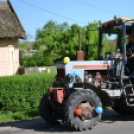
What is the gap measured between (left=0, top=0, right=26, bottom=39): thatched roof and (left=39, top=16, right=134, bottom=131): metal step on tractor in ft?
26.8

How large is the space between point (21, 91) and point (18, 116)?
932 mm

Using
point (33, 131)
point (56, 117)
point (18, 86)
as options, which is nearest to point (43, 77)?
point (18, 86)

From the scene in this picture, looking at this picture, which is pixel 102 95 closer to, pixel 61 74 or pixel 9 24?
pixel 61 74

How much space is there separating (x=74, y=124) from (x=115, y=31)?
3.17 m

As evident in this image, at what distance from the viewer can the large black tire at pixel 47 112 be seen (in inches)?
291

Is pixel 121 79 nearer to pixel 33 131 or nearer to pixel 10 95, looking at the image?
pixel 33 131

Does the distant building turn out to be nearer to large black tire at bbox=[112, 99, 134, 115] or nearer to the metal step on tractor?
the metal step on tractor

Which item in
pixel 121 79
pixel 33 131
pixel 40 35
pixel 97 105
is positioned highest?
pixel 40 35

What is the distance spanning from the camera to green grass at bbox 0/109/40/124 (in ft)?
28.5

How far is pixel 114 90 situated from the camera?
734cm

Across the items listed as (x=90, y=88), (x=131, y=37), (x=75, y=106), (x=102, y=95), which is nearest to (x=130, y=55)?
(x=131, y=37)

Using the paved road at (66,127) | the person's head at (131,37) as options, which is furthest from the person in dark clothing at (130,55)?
the paved road at (66,127)

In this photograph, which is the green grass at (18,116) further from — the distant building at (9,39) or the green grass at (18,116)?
the distant building at (9,39)

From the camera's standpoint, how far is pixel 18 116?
893 cm
